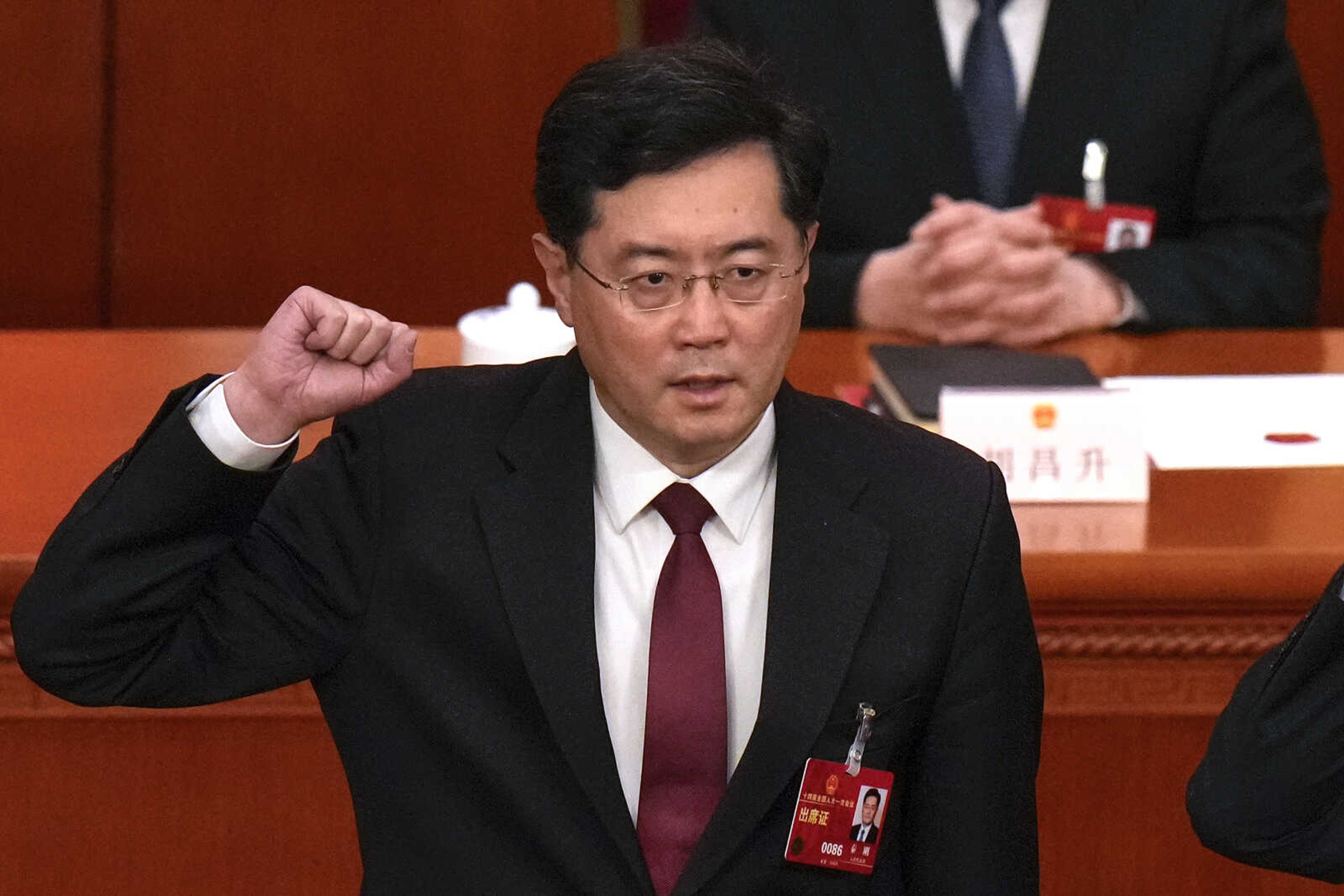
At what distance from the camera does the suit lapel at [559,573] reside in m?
1.39

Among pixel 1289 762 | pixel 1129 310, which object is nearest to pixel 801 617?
pixel 1289 762

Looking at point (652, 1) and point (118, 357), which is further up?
point (652, 1)

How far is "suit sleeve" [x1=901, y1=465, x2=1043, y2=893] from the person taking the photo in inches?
56.9

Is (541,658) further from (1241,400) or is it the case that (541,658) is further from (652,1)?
(652,1)

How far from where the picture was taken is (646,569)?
1460mm

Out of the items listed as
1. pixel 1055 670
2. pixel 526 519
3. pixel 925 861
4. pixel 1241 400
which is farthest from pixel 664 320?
pixel 1241 400

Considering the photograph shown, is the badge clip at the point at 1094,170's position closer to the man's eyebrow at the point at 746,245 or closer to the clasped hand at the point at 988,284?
the clasped hand at the point at 988,284

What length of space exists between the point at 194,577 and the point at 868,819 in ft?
1.72

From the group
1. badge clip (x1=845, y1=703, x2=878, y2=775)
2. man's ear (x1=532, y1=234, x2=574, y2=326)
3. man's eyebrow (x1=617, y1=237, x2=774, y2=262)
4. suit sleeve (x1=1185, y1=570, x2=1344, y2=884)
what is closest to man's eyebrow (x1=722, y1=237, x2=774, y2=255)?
man's eyebrow (x1=617, y1=237, x2=774, y2=262)

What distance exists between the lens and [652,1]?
356cm

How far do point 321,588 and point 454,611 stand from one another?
0.33ft

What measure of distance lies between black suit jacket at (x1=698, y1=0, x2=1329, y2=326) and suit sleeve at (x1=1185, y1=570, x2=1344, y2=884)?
1.45 meters

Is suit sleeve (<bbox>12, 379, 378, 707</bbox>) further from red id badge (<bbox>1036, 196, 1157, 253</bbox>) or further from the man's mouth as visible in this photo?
red id badge (<bbox>1036, 196, 1157, 253</bbox>)

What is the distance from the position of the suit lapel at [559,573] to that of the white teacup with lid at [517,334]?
0.65 metres
